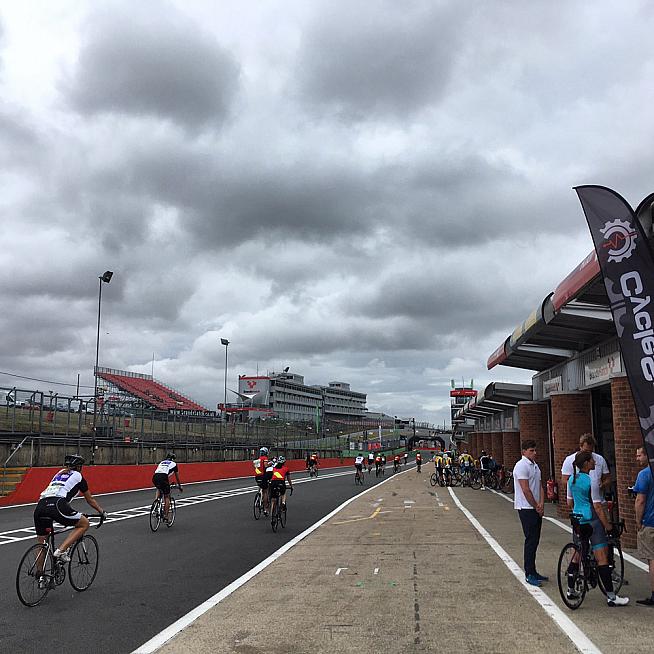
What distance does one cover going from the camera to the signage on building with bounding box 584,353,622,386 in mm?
12689

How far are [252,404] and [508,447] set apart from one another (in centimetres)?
12375

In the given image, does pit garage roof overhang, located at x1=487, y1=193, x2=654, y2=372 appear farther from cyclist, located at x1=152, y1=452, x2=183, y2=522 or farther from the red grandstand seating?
the red grandstand seating

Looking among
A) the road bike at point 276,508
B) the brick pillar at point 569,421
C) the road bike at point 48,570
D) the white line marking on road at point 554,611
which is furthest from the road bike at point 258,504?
the road bike at point 48,570

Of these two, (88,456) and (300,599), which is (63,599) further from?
(88,456)

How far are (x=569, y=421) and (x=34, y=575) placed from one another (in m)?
13.0

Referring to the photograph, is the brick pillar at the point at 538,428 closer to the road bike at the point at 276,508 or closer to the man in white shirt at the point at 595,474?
the road bike at the point at 276,508

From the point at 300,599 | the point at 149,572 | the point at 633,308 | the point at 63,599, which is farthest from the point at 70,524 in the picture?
the point at 633,308

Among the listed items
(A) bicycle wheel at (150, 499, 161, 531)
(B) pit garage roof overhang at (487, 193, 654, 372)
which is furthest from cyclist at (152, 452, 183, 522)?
(B) pit garage roof overhang at (487, 193, 654, 372)

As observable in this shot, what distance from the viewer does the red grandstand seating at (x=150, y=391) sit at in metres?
96.2

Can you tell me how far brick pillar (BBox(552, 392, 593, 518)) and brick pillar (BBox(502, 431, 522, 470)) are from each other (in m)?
13.4

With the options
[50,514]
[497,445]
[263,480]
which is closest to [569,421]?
[263,480]

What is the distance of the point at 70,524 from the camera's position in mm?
8039

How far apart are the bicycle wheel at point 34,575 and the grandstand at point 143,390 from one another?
85.9 m

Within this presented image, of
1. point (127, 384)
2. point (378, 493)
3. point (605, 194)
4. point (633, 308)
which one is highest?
point (127, 384)
